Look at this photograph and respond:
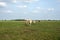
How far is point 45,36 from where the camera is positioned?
32.9m

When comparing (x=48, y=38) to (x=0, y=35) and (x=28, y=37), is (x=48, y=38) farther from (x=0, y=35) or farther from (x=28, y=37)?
(x=0, y=35)

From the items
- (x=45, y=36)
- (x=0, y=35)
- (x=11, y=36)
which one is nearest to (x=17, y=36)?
(x=11, y=36)

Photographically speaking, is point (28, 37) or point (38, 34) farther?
point (38, 34)

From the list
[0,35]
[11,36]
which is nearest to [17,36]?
[11,36]

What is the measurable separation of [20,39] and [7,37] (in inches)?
116

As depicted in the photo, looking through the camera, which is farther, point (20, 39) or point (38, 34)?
point (38, 34)

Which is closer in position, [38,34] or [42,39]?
[42,39]

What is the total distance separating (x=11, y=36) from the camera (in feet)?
106

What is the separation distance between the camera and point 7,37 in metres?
31.8

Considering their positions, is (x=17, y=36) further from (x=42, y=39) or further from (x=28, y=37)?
(x=42, y=39)

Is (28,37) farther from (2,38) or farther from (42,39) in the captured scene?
(2,38)

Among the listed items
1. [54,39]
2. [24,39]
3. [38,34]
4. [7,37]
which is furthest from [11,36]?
[54,39]

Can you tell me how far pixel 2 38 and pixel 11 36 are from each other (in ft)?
6.81

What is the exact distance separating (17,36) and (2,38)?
3.01 m
